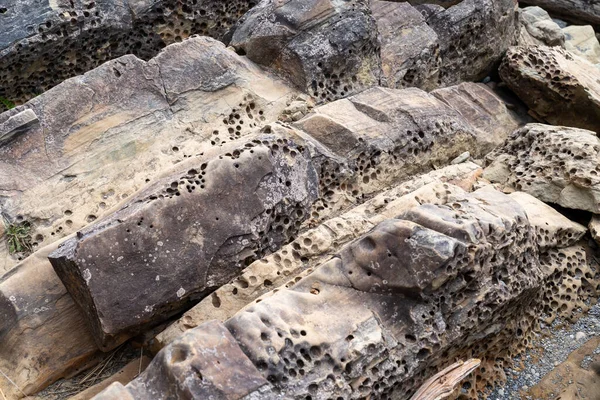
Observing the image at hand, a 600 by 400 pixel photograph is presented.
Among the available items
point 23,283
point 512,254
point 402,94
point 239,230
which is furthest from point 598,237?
point 23,283

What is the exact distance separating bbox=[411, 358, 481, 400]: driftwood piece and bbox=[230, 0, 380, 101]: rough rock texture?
251cm

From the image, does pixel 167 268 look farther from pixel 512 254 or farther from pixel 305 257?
pixel 512 254

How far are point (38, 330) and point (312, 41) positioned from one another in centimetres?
300

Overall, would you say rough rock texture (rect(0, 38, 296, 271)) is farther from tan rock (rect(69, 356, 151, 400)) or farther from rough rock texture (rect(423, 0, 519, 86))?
rough rock texture (rect(423, 0, 519, 86))

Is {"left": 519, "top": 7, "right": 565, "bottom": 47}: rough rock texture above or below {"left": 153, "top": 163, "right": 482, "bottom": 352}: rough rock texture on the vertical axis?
below

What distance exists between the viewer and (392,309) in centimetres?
427

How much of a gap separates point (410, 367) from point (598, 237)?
7.45 feet

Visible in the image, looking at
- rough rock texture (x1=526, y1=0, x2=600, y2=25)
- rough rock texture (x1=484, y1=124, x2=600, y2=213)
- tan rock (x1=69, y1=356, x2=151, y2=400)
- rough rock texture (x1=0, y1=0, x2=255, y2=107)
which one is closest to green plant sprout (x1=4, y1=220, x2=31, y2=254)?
tan rock (x1=69, y1=356, x2=151, y2=400)

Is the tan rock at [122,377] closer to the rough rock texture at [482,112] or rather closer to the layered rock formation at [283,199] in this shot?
the layered rock formation at [283,199]

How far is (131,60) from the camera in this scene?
18.4 ft

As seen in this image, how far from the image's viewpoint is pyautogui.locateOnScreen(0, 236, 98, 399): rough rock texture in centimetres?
445

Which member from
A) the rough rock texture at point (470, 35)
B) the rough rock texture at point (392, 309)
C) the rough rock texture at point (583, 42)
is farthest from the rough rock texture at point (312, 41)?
the rough rock texture at point (583, 42)

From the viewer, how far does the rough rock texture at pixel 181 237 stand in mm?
4266

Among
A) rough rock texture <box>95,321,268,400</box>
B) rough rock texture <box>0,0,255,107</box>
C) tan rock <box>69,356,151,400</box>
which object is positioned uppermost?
rough rock texture <box>0,0,255,107</box>
